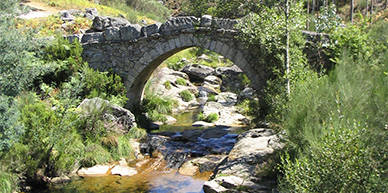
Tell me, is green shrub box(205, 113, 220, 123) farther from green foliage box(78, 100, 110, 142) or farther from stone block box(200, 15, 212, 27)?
green foliage box(78, 100, 110, 142)

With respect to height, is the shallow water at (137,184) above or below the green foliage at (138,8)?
below

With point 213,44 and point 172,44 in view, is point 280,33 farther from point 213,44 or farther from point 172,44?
point 172,44

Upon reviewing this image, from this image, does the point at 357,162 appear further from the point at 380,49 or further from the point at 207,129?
the point at 207,129

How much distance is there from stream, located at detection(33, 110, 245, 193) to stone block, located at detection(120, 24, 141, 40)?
321 centimetres

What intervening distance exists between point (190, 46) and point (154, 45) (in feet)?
3.91

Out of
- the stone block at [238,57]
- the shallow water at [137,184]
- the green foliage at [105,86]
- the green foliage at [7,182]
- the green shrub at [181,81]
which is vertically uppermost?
the stone block at [238,57]

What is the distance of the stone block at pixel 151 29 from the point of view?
473 inches

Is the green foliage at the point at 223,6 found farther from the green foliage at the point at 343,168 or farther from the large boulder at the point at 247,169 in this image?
the green foliage at the point at 343,168

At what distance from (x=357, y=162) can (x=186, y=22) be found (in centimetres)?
860

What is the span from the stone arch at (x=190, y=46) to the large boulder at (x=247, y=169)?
123 inches

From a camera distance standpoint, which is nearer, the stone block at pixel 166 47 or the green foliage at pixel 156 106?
the stone block at pixel 166 47

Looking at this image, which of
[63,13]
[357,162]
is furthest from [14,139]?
[63,13]

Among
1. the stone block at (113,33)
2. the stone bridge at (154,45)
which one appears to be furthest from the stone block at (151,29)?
the stone block at (113,33)

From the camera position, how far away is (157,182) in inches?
321
